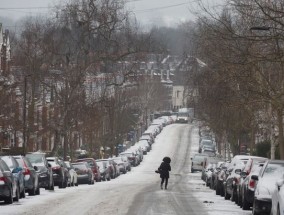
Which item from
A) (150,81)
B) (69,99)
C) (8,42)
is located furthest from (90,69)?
(150,81)

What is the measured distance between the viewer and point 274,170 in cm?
2517

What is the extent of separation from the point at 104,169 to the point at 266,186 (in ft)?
134

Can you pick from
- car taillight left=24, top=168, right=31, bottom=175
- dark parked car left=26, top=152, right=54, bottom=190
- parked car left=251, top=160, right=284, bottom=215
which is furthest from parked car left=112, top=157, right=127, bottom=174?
parked car left=251, top=160, right=284, bottom=215

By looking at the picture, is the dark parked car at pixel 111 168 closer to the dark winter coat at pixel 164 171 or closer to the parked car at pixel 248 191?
the dark winter coat at pixel 164 171

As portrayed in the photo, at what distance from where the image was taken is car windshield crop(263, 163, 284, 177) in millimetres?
24828

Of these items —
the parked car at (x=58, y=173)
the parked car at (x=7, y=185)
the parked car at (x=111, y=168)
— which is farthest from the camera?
the parked car at (x=111, y=168)

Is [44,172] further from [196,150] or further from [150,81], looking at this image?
[150,81]

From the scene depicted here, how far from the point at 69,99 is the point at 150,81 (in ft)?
374

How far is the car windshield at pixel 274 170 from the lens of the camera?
2483cm

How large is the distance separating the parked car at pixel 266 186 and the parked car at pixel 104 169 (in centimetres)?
3817

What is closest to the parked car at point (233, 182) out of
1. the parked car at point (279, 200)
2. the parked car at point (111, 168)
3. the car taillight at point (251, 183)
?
the car taillight at point (251, 183)

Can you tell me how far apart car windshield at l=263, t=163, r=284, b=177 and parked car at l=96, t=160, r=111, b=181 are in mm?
37955

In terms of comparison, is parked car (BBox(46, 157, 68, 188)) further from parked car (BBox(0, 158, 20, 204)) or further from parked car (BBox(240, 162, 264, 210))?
Answer: parked car (BBox(240, 162, 264, 210))

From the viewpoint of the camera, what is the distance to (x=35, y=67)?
6788 cm
